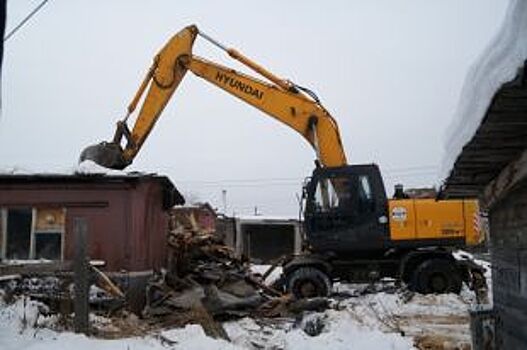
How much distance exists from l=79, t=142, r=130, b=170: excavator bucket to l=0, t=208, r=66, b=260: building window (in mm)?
2050

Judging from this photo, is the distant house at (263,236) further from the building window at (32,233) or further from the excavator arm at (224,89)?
the building window at (32,233)

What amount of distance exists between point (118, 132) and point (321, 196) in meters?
5.46

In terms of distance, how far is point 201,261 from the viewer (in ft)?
66.1

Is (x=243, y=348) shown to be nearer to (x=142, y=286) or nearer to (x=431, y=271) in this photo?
(x=142, y=286)

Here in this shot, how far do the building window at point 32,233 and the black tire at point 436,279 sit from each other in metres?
8.20

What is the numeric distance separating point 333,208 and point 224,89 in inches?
175

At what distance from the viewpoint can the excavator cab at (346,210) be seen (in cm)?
1719

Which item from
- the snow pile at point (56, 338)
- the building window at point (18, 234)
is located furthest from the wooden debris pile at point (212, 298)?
the building window at point (18, 234)

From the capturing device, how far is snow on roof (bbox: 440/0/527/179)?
12.3 ft

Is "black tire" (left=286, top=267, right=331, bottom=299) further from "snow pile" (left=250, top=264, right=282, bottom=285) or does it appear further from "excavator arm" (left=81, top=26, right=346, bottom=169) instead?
"excavator arm" (left=81, top=26, right=346, bottom=169)

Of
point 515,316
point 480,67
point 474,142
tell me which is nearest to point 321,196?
point 515,316

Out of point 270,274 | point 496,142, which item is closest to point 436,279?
point 270,274

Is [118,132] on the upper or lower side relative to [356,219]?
upper

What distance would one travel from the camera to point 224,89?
62.6 feet
